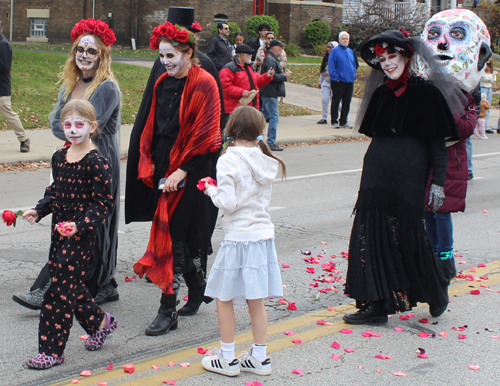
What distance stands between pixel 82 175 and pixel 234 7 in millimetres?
30033

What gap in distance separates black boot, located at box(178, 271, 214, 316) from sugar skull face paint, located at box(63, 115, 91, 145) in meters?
1.25

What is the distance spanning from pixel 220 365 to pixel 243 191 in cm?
98

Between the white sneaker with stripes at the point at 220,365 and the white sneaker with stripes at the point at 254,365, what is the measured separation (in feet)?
0.15

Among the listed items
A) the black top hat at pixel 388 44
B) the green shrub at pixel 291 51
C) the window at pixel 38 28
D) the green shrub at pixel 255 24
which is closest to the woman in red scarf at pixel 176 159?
the black top hat at pixel 388 44

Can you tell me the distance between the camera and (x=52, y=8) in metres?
32.1

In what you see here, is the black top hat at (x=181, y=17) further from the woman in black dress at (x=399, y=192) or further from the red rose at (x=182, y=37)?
the woman in black dress at (x=399, y=192)

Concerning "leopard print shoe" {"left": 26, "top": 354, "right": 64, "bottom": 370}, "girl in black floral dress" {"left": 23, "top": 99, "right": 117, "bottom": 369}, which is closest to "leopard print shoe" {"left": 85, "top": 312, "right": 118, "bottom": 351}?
"girl in black floral dress" {"left": 23, "top": 99, "right": 117, "bottom": 369}

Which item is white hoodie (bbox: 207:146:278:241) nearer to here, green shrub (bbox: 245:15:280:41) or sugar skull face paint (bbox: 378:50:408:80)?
sugar skull face paint (bbox: 378:50:408:80)

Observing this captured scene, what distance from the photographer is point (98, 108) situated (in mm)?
4719

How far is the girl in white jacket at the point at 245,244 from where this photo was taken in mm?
3707

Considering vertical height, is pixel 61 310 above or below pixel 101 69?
below

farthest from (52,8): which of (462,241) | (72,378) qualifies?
(72,378)

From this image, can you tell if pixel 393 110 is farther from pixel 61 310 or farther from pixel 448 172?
pixel 61 310

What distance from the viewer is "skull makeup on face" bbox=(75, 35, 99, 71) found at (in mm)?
4750
